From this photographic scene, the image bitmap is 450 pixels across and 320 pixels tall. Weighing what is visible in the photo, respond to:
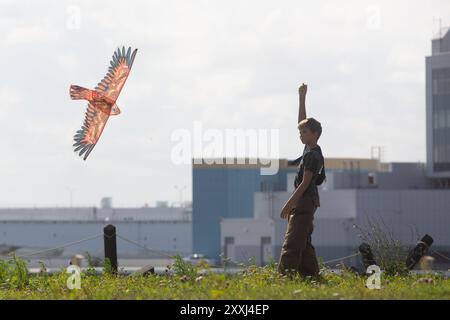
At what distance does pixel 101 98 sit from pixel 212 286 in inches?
298

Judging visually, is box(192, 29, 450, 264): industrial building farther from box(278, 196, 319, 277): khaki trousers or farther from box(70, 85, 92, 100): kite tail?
box(278, 196, 319, 277): khaki trousers

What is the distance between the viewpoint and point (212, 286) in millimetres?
11125

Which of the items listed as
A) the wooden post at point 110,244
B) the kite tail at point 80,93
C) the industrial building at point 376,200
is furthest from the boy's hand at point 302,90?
the industrial building at point 376,200

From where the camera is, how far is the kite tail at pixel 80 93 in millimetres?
17478

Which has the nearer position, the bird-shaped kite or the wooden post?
the wooden post

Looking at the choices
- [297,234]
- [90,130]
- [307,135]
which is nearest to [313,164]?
[307,135]

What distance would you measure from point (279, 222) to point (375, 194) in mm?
9874

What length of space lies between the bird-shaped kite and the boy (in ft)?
14.8

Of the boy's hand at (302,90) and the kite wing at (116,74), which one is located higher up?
the kite wing at (116,74)

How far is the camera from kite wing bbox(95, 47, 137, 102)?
17.2m

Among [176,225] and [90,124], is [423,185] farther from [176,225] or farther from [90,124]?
[90,124]

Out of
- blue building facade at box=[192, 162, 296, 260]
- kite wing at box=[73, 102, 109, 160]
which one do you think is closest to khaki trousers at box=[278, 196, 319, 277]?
kite wing at box=[73, 102, 109, 160]

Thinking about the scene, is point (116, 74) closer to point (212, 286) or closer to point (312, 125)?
point (312, 125)

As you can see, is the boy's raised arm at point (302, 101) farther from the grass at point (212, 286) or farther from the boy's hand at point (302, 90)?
the grass at point (212, 286)
